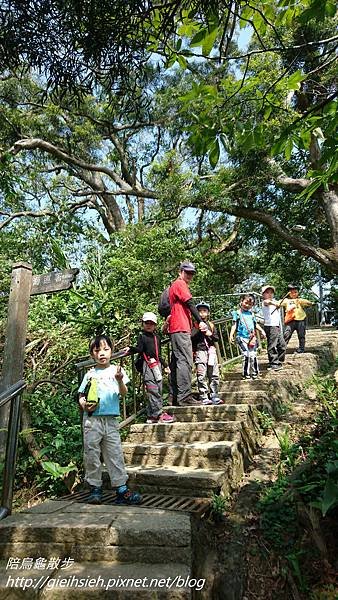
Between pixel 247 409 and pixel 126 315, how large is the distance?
2848mm

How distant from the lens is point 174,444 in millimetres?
4016

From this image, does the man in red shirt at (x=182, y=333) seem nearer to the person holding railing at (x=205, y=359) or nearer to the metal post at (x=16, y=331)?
the person holding railing at (x=205, y=359)

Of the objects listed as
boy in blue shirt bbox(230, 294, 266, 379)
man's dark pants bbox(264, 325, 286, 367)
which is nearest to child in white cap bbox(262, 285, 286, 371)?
man's dark pants bbox(264, 325, 286, 367)

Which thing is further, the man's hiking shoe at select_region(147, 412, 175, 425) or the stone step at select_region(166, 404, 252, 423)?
the man's hiking shoe at select_region(147, 412, 175, 425)

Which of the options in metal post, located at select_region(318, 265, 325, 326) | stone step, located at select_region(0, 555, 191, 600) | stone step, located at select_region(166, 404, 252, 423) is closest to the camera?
stone step, located at select_region(0, 555, 191, 600)

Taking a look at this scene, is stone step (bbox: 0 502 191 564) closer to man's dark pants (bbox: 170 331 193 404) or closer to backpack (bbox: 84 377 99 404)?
backpack (bbox: 84 377 99 404)

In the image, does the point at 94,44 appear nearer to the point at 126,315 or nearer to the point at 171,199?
the point at 126,315

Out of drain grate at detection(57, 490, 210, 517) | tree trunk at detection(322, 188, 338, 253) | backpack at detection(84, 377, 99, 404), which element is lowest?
drain grate at detection(57, 490, 210, 517)

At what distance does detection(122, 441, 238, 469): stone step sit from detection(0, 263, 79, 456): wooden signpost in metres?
1.29

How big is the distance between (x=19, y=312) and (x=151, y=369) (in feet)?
5.24

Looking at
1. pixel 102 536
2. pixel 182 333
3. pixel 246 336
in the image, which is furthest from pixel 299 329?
pixel 102 536

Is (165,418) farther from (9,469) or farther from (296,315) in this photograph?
(296,315)

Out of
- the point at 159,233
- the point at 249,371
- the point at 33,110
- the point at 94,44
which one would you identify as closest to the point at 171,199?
the point at 159,233

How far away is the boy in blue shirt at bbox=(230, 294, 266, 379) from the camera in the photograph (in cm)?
566
